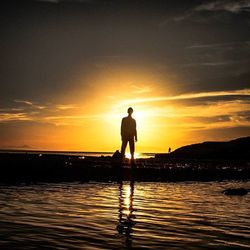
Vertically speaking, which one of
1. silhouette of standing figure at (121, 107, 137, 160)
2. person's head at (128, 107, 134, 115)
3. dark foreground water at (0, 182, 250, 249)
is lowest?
dark foreground water at (0, 182, 250, 249)

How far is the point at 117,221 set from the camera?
8031 millimetres

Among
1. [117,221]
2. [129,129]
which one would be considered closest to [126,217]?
[117,221]

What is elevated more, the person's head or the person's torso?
the person's head

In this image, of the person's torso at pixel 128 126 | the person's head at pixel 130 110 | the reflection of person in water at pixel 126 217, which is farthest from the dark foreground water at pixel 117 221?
the person's head at pixel 130 110

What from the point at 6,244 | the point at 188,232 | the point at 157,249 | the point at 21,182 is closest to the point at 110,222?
the point at 188,232

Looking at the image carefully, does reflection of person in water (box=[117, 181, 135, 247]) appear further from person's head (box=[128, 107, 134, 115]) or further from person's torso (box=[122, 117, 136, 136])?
person's head (box=[128, 107, 134, 115])

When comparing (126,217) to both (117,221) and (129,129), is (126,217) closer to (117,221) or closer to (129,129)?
(117,221)

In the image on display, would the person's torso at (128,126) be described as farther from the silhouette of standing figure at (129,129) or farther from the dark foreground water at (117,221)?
the dark foreground water at (117,221)

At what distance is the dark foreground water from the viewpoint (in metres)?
6.22

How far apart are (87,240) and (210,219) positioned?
3.52 metres

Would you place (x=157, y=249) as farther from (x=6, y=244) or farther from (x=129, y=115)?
(x=129, y=115)

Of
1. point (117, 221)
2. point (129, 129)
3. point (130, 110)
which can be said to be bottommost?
point (117, 221)

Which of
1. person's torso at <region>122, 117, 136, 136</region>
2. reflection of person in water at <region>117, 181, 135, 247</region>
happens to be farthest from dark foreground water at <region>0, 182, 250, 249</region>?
person's torso at <region>122, 117, 136, 136</region>

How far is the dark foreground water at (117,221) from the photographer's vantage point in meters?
6.22
